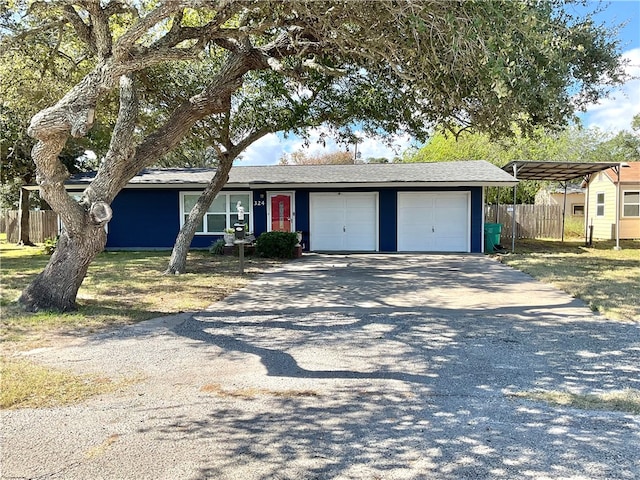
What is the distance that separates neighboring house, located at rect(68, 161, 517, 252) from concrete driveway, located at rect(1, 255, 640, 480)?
9179mm

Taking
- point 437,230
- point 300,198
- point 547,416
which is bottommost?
point 547,416

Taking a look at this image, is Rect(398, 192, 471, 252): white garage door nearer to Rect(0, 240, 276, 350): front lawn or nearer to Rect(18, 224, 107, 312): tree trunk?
Rect(0, 240, 276, 350): front lawn

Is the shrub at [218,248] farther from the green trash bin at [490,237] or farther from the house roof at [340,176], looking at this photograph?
the green trash bin at [490,237]

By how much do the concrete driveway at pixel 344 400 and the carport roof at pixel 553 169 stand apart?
30.9 feet

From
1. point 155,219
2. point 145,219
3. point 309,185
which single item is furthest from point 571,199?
point 145,219

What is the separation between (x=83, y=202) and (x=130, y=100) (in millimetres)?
1738

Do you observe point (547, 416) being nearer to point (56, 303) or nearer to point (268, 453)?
point (268, 453)

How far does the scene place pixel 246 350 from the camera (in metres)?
5.33

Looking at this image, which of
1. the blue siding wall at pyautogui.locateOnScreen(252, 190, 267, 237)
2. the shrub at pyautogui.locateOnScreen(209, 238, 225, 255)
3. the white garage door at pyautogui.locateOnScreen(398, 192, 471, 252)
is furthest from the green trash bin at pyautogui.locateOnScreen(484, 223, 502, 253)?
the shrub at pyautogui.locateOnScreen(209, 238, 225, 255)

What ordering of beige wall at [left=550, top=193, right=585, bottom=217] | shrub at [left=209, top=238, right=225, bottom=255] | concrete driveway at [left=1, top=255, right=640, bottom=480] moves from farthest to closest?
beige wall at [left=550, top=193, right=585, bottom=217] < shrub at [left=209, top=238, right=225, bottom=255] < concrete driveway at [left=1, top=255, right=640, bottom=480]

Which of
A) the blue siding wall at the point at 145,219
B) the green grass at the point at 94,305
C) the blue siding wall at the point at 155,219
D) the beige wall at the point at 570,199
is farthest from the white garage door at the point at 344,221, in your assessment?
the beige wall at the point at 570,199

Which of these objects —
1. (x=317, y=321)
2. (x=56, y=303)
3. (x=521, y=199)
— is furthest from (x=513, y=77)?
(x=521, y=199)

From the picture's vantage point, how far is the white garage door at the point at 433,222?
656 inches

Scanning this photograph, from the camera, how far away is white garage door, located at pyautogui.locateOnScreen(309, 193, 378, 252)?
17156 millimetres
